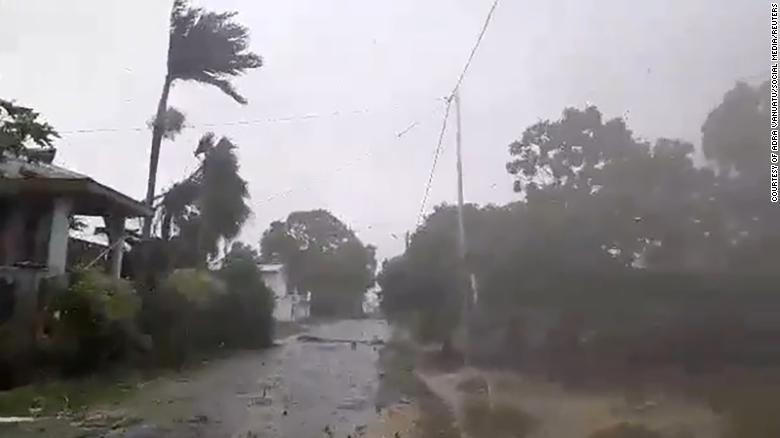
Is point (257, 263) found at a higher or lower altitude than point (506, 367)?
higher

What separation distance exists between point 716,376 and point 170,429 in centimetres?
584

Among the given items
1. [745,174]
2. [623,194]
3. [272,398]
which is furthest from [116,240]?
[745,174]

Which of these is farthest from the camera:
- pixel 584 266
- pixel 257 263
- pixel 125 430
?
→ pixel 257 263

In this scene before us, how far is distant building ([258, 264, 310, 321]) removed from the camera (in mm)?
21109

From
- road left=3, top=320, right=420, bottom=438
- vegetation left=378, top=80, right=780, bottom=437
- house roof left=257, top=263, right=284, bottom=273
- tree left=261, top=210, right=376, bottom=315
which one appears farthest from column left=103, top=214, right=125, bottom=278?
vegetation left=378, top=80, right=780, bottom=437

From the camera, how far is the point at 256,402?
12.2 m

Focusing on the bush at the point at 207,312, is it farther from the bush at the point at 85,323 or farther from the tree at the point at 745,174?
the tree at the point at 745,174

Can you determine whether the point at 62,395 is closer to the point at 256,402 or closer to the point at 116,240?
the point at 256,402

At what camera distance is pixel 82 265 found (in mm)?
16594

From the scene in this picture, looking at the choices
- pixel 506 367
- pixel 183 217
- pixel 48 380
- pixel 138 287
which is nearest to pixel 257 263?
pixel 183 217

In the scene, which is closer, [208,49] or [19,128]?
[19,128]

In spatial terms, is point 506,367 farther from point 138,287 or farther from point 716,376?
point 138,287

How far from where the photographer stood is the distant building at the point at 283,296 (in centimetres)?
2111

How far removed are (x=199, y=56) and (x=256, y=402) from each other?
40.3 ft
